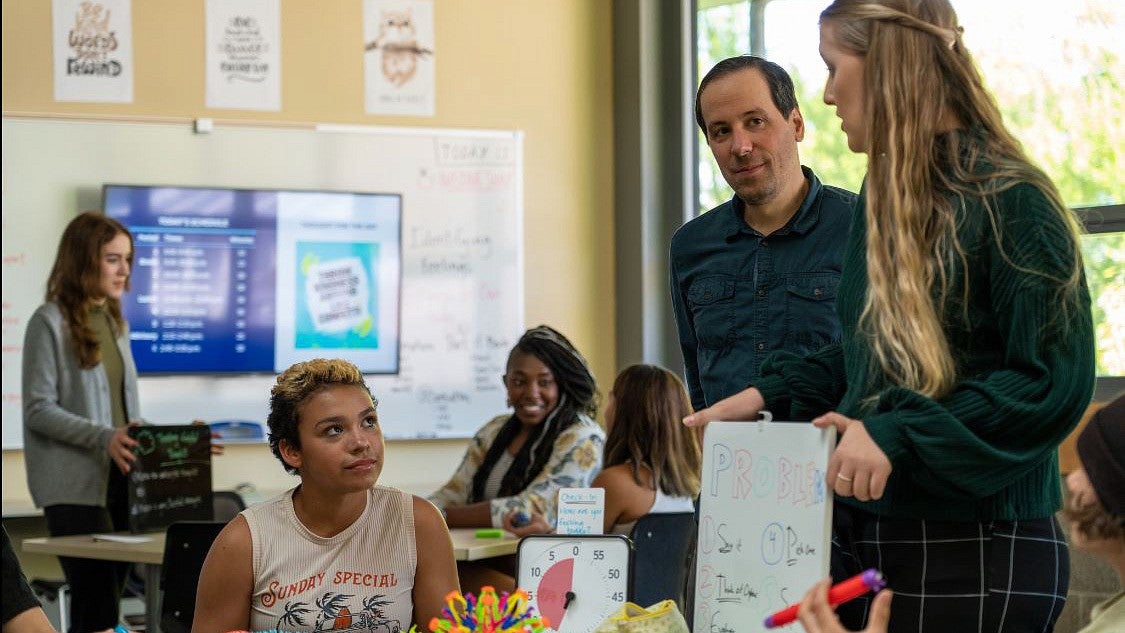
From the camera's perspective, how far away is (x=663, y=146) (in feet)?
20.8

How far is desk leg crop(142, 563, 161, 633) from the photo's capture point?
4188 mm

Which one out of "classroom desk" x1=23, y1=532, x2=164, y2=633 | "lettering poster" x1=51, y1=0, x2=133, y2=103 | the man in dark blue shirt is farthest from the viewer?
"lettering poster" x1=51, y1=0, x2=133, y2=103

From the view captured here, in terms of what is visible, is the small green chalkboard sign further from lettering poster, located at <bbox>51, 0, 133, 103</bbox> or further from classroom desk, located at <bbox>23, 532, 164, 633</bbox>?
lettering poster, located at <bbox>51, 0, 133, 103</bbox>

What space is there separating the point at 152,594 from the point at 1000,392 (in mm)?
3368

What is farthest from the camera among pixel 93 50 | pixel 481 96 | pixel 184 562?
pixel 481 96

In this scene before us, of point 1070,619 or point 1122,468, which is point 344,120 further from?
point 1122,468

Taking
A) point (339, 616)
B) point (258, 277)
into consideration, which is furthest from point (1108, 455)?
point (258, 277)

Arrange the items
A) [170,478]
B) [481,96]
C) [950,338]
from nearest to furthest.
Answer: [950,338], [170,478], [481,96]

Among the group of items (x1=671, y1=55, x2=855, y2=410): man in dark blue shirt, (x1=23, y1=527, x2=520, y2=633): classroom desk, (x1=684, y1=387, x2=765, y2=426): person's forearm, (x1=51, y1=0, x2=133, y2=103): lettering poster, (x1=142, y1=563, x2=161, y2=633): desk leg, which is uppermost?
(x1=51, y1=0, x2=133, y2=103): lettering poster

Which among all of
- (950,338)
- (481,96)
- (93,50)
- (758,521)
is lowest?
(758,521)

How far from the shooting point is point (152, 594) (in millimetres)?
4195

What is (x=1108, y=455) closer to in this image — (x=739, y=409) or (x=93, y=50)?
(x=739, y=409)

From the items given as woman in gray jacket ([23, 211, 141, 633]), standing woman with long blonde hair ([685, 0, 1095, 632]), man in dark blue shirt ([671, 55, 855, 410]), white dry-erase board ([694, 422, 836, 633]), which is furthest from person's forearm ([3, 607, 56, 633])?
woman in gray jacket ([23, 211, 141, 633])

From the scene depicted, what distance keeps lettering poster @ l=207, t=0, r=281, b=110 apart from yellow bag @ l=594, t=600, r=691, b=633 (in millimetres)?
4595
